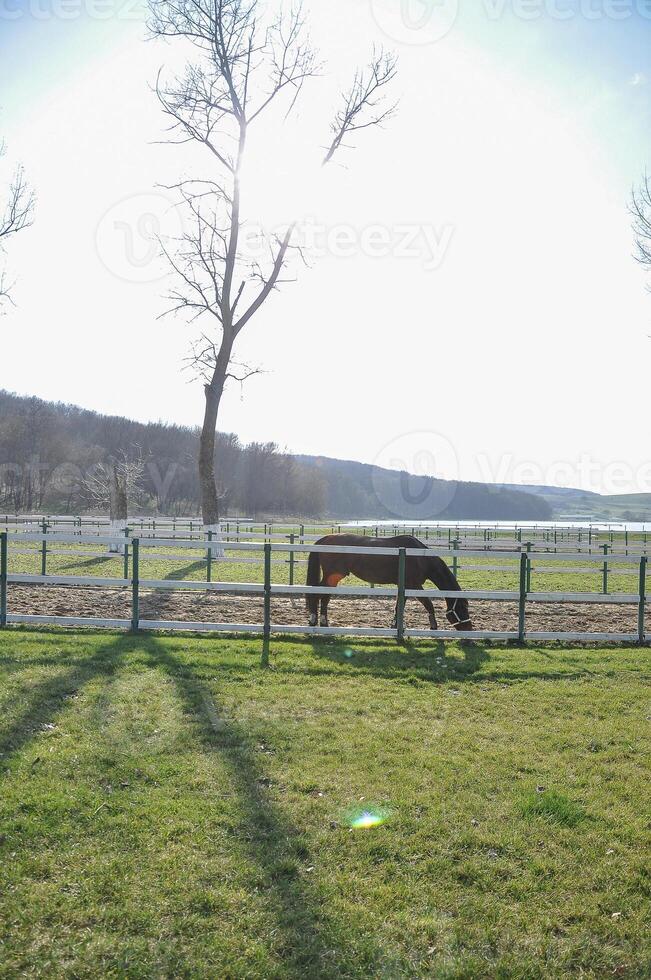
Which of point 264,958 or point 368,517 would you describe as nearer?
point 264,958

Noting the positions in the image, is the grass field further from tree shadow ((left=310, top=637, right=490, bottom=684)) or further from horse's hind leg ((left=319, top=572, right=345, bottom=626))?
tree shadow ((left=310, top=637, right=490, bottom=684))

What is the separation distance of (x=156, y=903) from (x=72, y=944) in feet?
1.26

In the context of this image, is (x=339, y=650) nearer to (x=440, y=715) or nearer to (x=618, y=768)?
(x=440, y=715)

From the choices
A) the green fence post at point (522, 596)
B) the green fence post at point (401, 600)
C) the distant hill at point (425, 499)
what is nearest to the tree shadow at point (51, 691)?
the green fence post at point (401, 600)

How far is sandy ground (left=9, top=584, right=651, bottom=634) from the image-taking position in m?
10.2

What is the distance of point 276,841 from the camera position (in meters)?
3.53

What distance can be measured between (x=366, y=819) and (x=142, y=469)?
53.2 meters

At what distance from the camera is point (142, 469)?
5462cm

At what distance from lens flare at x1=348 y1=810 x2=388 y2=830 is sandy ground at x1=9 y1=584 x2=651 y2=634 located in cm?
612

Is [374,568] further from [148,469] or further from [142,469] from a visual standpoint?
[148,469]

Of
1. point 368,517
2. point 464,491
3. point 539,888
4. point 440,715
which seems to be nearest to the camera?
point 539,888

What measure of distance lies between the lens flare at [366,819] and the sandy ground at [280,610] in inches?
241

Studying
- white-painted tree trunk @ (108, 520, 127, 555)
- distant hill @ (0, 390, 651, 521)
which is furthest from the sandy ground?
distant hill @ (0, 390, 651, 521)

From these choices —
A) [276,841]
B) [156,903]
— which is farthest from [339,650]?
[156,903]
